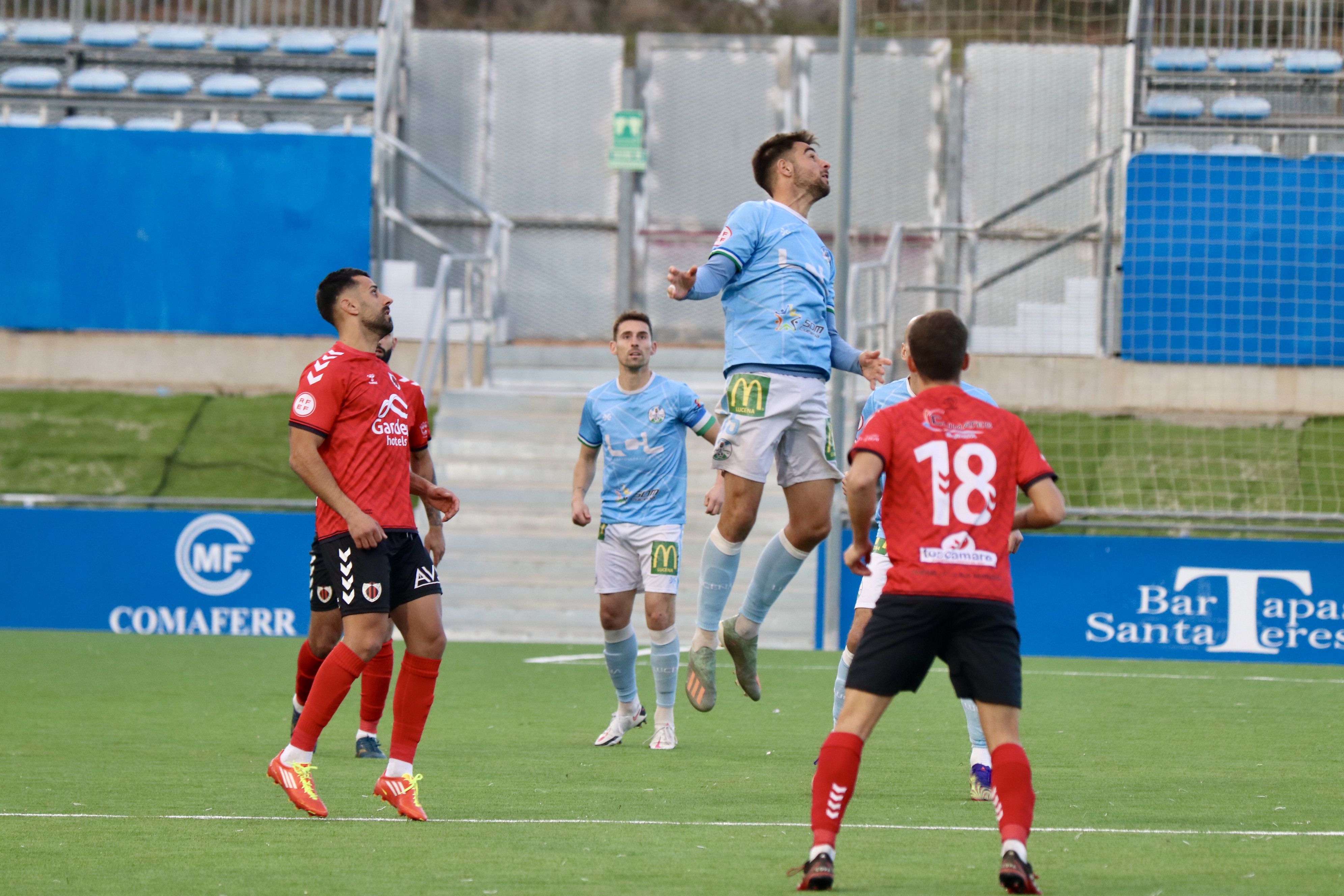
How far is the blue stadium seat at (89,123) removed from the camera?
19.1m

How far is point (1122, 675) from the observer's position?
1191cm

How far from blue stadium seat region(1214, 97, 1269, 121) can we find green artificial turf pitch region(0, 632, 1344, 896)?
9.81 meters

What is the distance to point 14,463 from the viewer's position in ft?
58.0

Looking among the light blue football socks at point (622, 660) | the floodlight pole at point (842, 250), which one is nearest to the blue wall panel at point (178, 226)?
the floodlight pole at point (842, 250)

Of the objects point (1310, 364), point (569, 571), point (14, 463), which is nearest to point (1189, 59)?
point (1310, 364)

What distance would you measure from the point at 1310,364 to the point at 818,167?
12.5m

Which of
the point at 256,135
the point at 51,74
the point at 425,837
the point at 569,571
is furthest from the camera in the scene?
the point at 51,74

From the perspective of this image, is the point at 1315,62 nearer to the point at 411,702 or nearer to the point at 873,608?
the point at 873,608

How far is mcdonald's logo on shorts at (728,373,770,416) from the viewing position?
6.89m

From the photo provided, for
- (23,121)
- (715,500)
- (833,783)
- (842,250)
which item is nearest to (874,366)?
(715,500)

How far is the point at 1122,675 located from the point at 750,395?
20.0ft

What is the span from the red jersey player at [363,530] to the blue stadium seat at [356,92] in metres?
15.0

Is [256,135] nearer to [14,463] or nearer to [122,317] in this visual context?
[122,317]

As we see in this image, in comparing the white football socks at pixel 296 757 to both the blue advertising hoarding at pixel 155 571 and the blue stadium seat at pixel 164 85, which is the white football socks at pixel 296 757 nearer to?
the blue advertising hoarding at pixel 155 571
